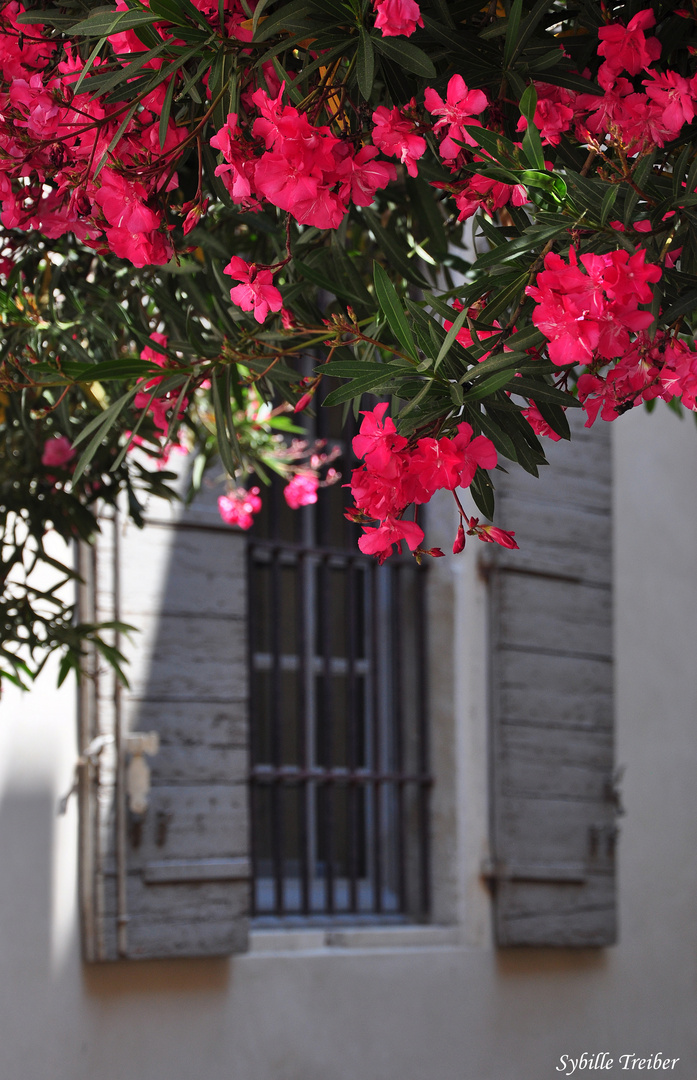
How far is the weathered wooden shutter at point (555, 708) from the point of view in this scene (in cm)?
401

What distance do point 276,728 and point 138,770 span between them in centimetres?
72

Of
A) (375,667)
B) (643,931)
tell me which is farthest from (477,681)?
(643,931)

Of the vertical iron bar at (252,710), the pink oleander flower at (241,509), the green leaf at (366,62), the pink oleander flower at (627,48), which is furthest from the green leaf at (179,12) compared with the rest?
the vertical iron bar at (252,710)

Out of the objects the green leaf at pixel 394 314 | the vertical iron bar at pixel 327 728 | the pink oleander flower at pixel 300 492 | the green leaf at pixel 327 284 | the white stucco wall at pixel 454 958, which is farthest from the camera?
the vertical iron bar at pixel 327 728

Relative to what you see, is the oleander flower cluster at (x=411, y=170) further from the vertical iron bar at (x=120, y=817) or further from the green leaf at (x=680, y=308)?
the vertical iron bar at (x=120, y=817)

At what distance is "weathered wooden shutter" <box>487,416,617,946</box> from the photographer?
4012mm

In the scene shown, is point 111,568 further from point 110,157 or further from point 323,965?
point 110,157

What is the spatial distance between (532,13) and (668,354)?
0.39 meters

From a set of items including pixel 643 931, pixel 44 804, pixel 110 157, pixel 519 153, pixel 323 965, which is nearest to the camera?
pixel 519 153

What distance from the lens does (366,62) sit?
129 centimetres

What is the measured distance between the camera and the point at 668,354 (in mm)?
1327

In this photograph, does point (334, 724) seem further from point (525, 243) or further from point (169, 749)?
point (525, 243)

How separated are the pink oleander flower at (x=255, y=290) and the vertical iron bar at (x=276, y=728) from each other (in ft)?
7.83

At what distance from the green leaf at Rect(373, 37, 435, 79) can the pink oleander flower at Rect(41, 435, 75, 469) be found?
4.30ft
